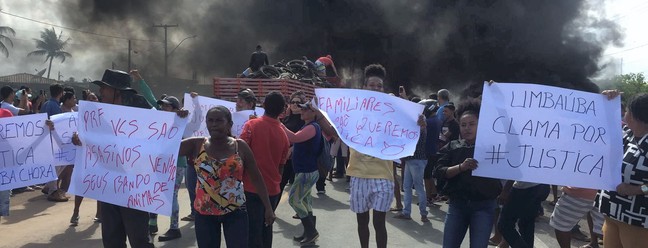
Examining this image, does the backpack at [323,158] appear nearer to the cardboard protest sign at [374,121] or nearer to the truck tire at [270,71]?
the cardboard protest sign at [374,121]

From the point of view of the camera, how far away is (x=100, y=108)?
3.85 meters

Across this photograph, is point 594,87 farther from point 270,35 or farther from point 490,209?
point 490,209

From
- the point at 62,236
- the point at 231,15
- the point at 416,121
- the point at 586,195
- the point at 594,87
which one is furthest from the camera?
the point at 231,15

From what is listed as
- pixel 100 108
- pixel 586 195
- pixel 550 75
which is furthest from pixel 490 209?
pixel 550 75

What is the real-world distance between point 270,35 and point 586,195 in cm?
2419

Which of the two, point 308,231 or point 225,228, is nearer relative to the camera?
point 225,228

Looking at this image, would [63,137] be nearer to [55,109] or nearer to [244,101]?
[244,101]

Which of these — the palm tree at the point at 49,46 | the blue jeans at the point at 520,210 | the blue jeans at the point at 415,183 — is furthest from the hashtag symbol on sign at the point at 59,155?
the palm tree at the point at 49,46

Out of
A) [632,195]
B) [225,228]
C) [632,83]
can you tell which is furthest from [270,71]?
[632,83]

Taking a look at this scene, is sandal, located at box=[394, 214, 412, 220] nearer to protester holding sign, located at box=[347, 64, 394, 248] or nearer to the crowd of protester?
the crowd of protester

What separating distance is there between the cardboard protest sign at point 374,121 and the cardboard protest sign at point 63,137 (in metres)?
2.43

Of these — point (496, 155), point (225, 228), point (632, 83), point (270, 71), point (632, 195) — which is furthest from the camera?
point (632, 83)

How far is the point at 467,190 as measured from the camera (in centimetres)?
360

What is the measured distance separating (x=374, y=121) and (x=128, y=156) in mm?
1862
